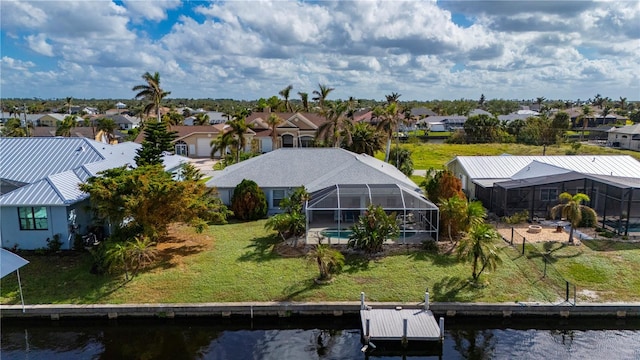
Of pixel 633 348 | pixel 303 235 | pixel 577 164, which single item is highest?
pixel 577 164

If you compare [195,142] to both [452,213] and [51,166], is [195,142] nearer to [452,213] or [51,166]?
[51,166]

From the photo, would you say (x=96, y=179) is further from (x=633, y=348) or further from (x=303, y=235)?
(x=633, y=348)

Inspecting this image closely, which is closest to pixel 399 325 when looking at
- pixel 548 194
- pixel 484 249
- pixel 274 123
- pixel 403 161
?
pixel 484 249

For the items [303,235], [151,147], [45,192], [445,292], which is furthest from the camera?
[151,147]

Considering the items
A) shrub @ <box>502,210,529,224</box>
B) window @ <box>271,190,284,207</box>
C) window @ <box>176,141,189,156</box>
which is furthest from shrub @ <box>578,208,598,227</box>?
window @ <box>176,141,189,156</box>

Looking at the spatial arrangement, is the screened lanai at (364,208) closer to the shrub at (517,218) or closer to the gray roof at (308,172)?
the gray roof at (308,172)

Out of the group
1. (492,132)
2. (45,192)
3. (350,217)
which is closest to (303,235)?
(350,217)
